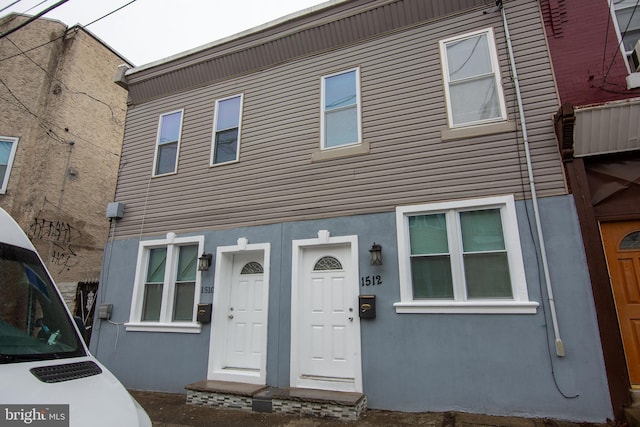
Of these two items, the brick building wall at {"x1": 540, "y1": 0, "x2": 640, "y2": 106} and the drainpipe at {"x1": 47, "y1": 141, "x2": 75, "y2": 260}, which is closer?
the brick building wall at {"x1": 540, "y1": 0, "x2": 640, "y2": 106}

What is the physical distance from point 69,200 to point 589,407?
13.0 metres

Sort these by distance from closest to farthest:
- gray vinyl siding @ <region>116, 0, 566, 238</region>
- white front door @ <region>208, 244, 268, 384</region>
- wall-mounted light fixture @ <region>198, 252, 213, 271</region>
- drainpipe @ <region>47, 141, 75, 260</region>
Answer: gray vinyl siding @ <region>116, 0, 566, 238</region> → white front door @ <region>208, 244, 268, 384</region> → wall-mounted light fixture @ <region>198, 252, 213, 271</region> → drainpipe @ <region>47, 141, 75, 260</region>

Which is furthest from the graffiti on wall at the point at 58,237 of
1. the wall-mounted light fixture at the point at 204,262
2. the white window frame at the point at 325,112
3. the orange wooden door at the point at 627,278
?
the orange wooden door at the point at 627,278

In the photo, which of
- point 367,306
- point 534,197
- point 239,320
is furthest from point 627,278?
point 239,320

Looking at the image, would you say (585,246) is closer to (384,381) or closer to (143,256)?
(384,381)

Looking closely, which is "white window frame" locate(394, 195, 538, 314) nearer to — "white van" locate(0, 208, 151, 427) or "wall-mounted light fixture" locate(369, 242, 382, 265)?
"wall-mounted light fixture" locate(369, 242, 382, 265)

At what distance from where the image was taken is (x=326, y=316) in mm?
5816

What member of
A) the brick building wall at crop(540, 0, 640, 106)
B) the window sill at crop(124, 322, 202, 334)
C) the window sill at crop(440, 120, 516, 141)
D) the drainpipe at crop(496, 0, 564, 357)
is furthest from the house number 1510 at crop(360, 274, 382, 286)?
the brick building wall at crop(540, 0, 640, 106)

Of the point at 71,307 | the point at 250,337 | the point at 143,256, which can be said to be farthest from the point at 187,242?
the point at 71,307

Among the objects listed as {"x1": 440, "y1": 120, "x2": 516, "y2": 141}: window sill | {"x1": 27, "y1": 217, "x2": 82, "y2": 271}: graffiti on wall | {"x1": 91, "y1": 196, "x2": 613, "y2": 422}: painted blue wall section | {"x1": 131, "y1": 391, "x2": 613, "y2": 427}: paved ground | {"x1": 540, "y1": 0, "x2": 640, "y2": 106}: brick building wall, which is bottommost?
{"x1": 131, "y1": 391, "x2": 613, "y2": 427}: paved ground

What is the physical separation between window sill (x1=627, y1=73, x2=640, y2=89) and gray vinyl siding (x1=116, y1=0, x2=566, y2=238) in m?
0.88

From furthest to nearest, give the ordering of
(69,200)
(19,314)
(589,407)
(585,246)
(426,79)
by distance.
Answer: (69,200)
(426,79)
(585,246)
(589,407)
(19,314)

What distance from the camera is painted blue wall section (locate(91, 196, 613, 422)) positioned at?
4477 mm

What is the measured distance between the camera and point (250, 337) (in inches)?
250
